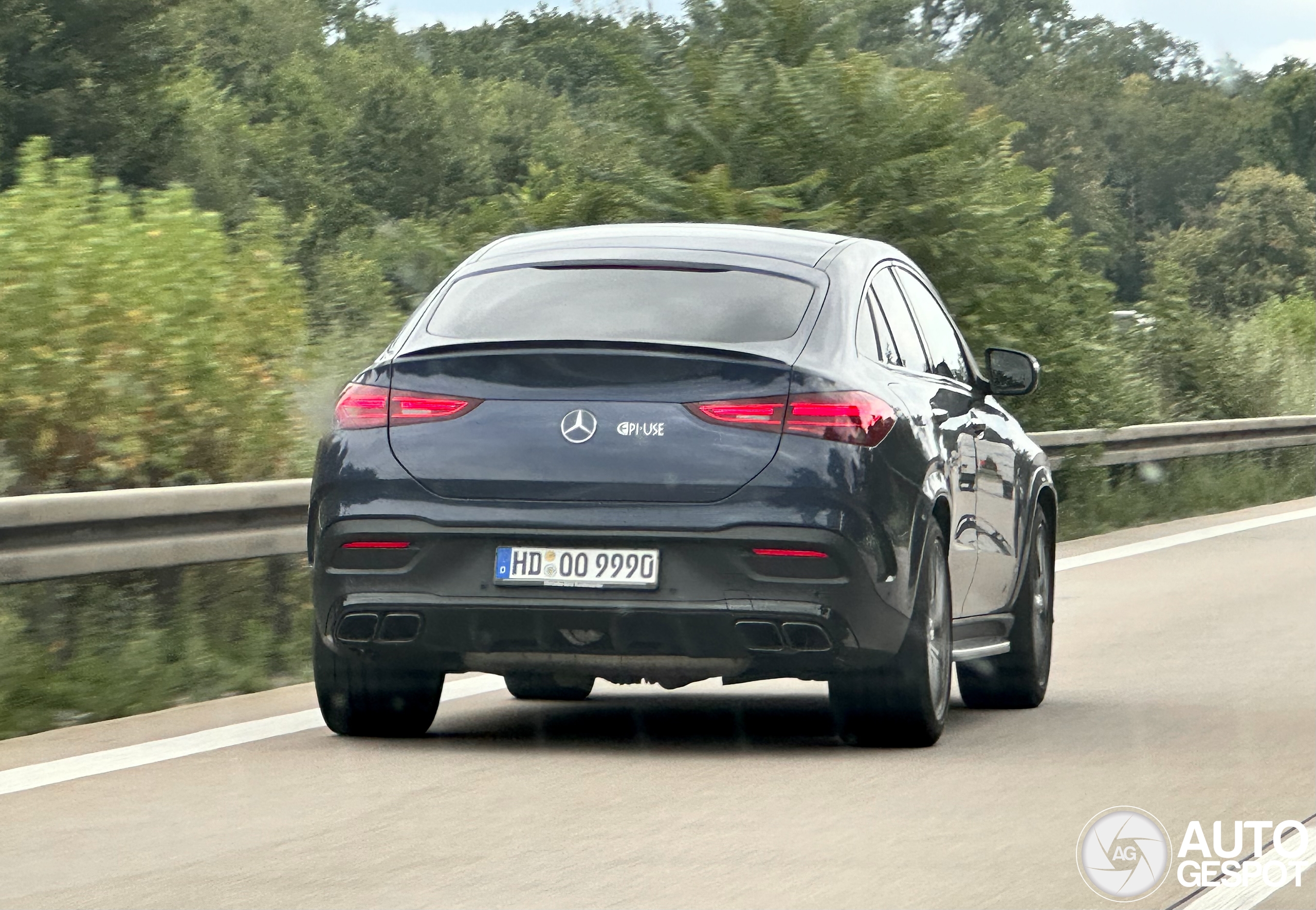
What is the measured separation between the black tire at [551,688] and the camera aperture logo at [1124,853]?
285 centimetres

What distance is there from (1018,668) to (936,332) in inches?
51.6

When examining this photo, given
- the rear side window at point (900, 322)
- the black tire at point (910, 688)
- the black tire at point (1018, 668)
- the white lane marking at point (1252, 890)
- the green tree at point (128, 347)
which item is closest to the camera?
the white lane marking at point (1252, 890)

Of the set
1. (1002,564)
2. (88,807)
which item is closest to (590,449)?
(88,807)

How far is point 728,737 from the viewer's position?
8156 millimetres

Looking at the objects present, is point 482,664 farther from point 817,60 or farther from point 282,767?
point 817,60

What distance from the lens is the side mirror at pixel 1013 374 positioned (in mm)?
9391

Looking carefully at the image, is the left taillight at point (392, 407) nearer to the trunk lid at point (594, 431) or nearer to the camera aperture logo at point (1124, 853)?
the trunk lid at point (594, 431)

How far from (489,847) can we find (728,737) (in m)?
2.19

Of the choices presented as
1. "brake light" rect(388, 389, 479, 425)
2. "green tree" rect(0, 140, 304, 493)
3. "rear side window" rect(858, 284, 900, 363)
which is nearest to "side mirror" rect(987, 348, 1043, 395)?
"rear side window" rect(858, 284, 900, 363)

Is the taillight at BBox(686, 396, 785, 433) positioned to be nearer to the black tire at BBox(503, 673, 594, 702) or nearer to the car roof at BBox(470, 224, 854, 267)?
the car roof at BBox(470, 224, 854, 267)

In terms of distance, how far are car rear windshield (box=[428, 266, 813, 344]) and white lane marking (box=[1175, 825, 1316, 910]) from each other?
227 cm

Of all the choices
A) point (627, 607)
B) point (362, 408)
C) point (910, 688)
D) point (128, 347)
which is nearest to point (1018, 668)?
point (910, 688)

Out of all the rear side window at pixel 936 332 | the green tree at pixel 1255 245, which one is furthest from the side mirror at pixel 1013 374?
the green tree at pixel 1255 245

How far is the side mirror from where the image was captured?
9391 mm
